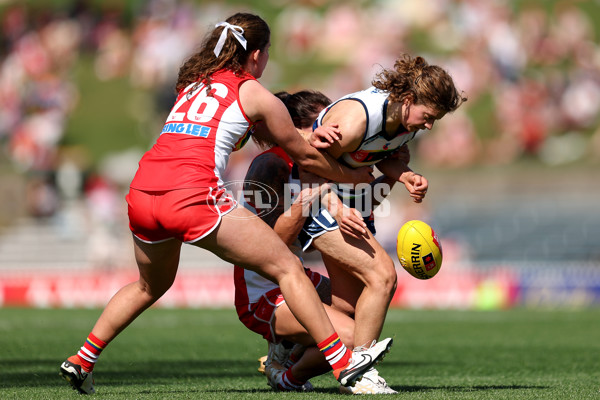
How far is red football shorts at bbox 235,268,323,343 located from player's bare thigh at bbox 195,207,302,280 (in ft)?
2.63

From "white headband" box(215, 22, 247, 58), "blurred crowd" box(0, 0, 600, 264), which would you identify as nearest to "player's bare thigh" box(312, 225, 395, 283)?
"white headband" box(215, 22, 247, 58)

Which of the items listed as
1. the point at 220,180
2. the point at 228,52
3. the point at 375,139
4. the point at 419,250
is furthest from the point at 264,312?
the point at 228,52

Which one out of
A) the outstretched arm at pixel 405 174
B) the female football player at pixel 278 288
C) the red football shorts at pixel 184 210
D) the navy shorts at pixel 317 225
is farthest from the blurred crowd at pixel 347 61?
the red football shorts at pixel 184 210

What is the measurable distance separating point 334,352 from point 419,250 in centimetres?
111

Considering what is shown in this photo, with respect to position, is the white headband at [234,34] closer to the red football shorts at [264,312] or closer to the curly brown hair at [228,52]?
the curly brown hair at [228,52]

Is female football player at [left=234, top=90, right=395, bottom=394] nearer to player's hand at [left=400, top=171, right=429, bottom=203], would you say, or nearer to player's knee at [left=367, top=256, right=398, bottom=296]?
player's knee at [left=367, top=256, right=398, bottom=296]

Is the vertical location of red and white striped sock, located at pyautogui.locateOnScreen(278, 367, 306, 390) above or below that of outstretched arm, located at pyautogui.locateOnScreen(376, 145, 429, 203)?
below

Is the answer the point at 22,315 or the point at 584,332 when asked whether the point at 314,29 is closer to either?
the point at 22,315

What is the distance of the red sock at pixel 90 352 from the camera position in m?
5.70

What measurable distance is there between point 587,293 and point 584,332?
21.8ft

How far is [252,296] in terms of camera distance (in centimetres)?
619

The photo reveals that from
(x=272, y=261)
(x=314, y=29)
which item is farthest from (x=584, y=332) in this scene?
(x=314, y=29)

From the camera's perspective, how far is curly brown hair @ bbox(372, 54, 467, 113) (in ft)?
18.7

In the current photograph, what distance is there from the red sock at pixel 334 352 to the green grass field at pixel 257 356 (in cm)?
26
